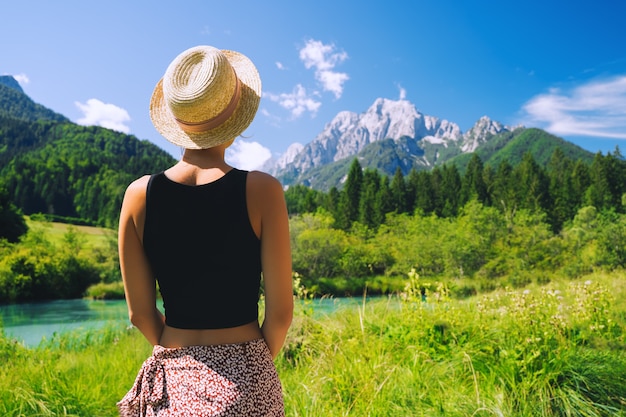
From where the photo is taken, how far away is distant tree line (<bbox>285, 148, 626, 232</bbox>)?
159ft

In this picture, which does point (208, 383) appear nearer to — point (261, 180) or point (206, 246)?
point (206, 246)

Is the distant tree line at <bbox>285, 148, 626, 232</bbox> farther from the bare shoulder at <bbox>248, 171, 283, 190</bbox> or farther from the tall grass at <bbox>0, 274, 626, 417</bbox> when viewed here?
the bare shoulder at <bbox>248, 171, 283, 190</bbox>

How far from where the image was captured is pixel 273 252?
3.82 ft

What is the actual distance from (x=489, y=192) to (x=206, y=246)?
58075mm

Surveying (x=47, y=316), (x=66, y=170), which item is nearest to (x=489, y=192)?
(x=47, y=316)

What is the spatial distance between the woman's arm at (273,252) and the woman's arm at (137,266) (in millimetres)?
306

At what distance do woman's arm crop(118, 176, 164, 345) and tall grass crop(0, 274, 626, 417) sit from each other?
73.2 inches

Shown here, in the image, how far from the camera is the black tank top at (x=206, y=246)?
1132 mm

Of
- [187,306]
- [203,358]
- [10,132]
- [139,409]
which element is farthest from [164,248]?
[10,132]

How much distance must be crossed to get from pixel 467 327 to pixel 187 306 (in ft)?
11.5

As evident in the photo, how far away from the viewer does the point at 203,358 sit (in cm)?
114

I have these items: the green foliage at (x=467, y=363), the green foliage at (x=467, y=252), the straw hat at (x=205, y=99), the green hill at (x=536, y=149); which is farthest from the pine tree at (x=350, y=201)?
the green hill at (x=536, y=149)

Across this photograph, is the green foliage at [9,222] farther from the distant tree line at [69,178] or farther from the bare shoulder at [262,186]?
the bare shoulder at [262,186]

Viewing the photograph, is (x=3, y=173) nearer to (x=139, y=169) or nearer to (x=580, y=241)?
(x=139, y=169)
